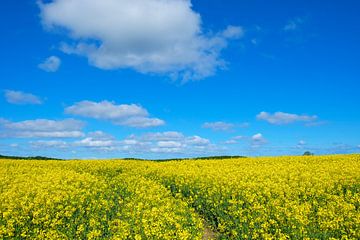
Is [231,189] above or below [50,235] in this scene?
above

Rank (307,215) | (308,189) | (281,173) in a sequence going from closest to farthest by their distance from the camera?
1. (307,215)
2. (308,189)
3. (281,173)

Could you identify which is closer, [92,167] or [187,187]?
[187,187]

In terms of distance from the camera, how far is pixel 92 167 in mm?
30531

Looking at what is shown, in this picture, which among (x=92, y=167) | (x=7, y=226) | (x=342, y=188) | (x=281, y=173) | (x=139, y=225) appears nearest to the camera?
(x=139, y=225)

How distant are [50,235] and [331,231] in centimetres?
841

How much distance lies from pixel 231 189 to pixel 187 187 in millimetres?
2612

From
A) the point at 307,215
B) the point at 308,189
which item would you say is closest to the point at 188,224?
the point at 307,215

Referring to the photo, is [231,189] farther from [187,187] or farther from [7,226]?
[7,226]

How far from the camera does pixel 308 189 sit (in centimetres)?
1627

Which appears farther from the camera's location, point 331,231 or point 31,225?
point 31,225

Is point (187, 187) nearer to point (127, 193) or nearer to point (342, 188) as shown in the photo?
point (127, 193)

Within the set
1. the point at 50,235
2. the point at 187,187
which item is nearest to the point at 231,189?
the point at 187,187

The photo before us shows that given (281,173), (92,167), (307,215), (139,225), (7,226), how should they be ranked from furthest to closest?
(92,167) < (281,173) < (307,215) < (7,226) < (139,225)

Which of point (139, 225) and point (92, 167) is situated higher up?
point (92, 167)
